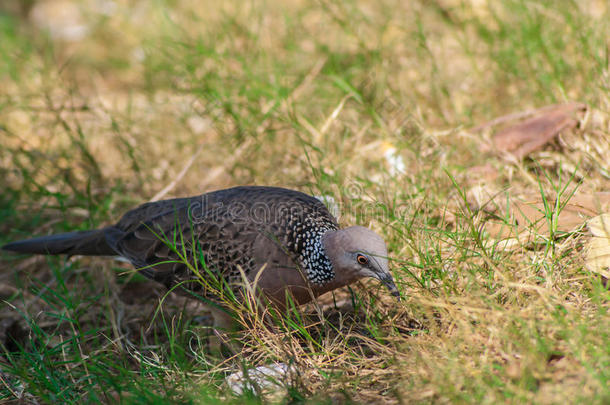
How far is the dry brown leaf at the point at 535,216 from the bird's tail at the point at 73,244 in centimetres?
228

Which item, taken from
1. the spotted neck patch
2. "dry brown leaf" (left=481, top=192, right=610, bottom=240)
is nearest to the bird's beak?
the spotted neck patch

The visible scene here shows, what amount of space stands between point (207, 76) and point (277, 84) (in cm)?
61

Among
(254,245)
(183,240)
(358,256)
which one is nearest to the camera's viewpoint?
(358,256)

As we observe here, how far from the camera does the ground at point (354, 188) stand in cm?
234

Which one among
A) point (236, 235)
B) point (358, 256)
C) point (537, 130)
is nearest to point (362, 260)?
point (358, 256)

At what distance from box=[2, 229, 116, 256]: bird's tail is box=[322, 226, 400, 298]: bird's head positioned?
5.00ft

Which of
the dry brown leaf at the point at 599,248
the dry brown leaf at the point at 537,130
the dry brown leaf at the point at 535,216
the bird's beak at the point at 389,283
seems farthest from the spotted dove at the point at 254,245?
the dry brown leaf at the point at 537,130

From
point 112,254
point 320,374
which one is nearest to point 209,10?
point 112,254

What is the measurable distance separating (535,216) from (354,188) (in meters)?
1.13

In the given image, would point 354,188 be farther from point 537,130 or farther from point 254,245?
point 537,130

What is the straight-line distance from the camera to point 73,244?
3623 millimetres

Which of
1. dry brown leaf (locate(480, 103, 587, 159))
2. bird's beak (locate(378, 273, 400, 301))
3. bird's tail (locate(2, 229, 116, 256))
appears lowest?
bird's beak (locate(378, 273, 400, 301))

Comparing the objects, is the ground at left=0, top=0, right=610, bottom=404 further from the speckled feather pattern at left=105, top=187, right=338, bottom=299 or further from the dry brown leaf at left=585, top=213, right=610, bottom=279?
the speckled feather pattern at left=105, top=187, right=338, bottom=299

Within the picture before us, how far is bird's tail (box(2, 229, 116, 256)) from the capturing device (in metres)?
3.62
